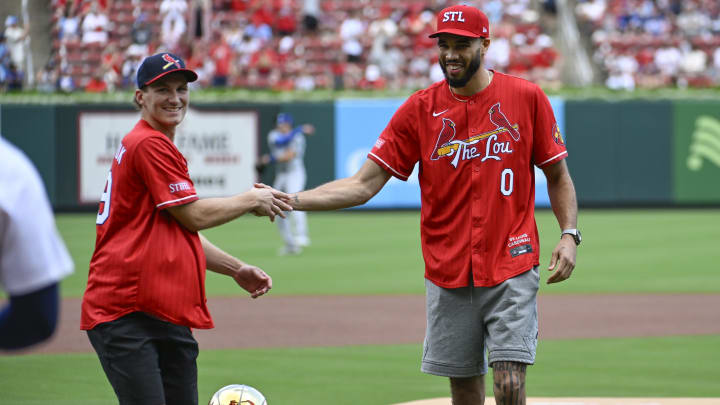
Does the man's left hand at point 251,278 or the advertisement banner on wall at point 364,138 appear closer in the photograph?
the man's left hand at point 251,278

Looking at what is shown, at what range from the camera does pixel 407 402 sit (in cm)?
704

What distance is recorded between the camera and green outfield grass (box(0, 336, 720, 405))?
7324 millimetres

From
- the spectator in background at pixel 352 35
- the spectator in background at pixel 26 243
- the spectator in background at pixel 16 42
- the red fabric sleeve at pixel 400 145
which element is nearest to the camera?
the spectator in background at pixel 26 243

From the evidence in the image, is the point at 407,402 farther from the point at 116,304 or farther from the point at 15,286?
the point at 15,286

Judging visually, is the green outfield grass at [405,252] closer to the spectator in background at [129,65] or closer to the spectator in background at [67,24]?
the spectator in background at [129,65]

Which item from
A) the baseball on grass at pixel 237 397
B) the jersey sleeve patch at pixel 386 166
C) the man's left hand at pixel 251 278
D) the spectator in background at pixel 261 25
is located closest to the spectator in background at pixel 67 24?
the spectator in background at pixel 261 25

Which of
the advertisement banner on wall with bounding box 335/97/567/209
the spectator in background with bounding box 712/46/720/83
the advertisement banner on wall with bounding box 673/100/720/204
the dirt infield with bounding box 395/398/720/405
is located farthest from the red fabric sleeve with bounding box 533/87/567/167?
the spectator in background with bounding box 712/46/720/83

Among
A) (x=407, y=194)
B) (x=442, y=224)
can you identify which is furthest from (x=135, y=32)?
(x=442, y=224)

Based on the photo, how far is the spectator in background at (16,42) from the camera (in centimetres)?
1774

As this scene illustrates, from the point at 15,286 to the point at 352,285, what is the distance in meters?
10.5

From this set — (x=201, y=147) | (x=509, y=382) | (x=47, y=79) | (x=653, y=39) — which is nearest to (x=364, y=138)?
(x=201, y=147)

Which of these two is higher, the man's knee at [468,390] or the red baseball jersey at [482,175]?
the red baseball jersey at [482,175]

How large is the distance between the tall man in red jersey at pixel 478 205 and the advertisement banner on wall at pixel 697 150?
65.1 ft

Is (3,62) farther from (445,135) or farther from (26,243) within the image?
(26,243)
